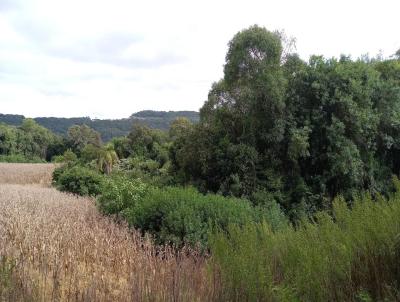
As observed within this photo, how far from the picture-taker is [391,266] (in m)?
3.83

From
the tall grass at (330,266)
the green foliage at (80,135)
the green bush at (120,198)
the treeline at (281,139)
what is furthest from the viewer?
the green foliage at (80,135)

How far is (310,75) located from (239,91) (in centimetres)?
291

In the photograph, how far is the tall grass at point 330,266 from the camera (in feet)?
12.0

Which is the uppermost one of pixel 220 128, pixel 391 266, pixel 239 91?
pixel 239 91

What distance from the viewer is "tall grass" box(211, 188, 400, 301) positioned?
3672 millimetres

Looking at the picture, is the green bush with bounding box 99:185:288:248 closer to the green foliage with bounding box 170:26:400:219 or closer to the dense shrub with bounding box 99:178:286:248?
the dense shrub with bounding box 99:178:286:248

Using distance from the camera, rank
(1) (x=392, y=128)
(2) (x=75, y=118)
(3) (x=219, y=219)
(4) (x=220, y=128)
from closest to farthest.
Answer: (3) (x=219, y=219), (4) (x=220, y=128), (1) (x=392, y=128), (2) (x=75, y=118)

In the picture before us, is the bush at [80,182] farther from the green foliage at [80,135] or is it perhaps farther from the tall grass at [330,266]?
the green foliage at [80,135]

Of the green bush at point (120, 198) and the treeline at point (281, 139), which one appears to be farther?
the treeline at point (281, 139)

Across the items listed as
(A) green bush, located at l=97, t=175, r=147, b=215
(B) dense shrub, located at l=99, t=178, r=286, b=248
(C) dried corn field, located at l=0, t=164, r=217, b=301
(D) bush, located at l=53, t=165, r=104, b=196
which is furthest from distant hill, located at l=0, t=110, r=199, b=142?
(C) dried corn field, located at l=0, t=164, r=217, b=301

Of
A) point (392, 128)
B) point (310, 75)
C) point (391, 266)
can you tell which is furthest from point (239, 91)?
point (391, 266)

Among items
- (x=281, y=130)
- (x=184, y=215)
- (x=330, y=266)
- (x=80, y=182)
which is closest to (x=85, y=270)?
(x=330, y=266)

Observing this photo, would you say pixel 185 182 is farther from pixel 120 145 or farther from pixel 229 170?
pixel 120 145

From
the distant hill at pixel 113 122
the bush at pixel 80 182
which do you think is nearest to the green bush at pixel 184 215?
the bush at pixel 80 182
